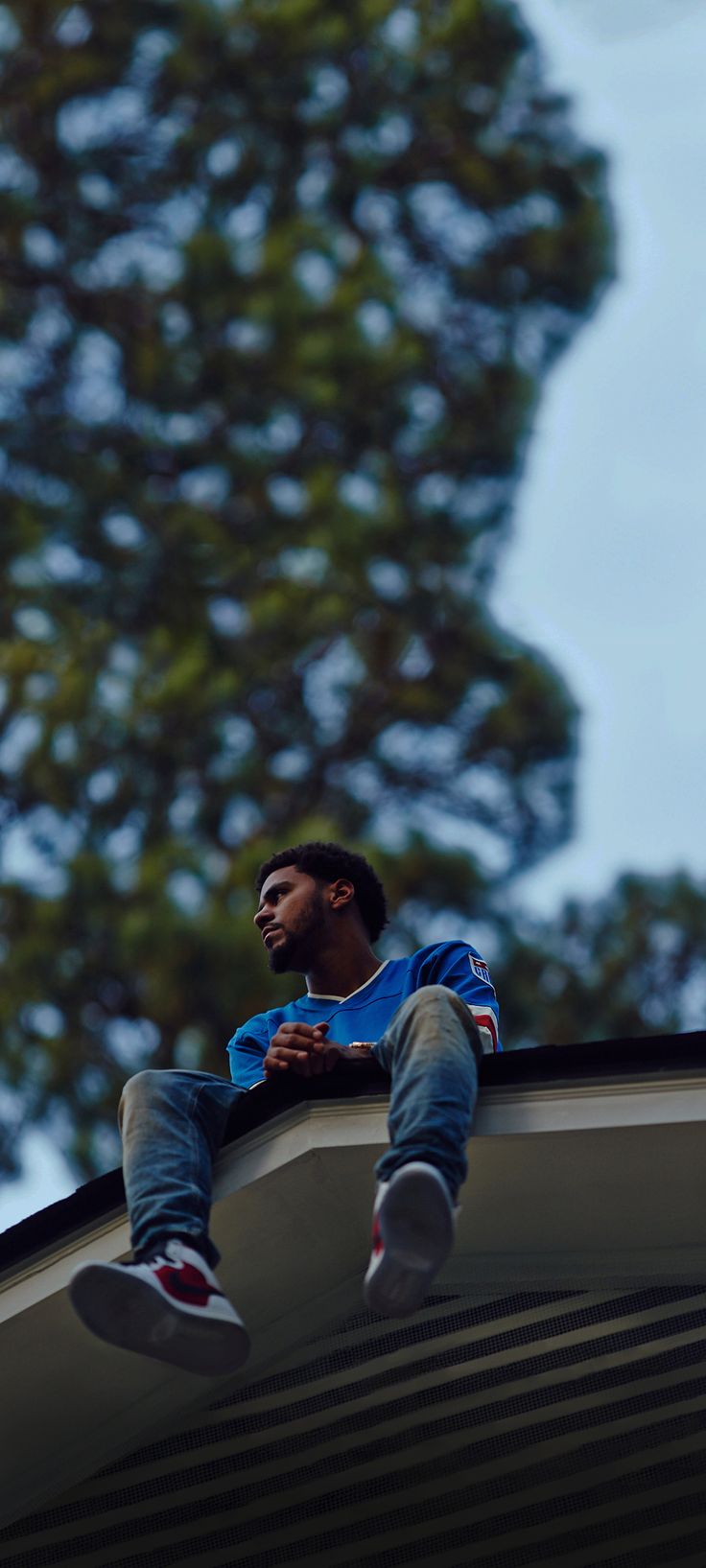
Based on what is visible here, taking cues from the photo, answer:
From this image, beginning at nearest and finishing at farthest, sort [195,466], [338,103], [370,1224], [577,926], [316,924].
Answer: [370,1224] < [316,924] < [577,926] < [195,466] < [338,103]

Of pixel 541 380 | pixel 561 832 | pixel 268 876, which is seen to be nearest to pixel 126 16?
pixel 541 380

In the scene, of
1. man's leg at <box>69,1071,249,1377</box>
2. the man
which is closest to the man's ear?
the man

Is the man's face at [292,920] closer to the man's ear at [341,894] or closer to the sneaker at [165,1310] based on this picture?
the man's ear at [341,894]

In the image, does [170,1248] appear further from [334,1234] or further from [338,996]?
[338,996]

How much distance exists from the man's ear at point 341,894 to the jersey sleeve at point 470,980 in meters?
0.50

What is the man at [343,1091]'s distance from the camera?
3.52 m

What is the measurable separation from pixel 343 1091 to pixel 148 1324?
0.76 meters

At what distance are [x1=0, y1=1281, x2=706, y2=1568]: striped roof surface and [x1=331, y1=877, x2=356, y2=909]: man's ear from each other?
1306 mm

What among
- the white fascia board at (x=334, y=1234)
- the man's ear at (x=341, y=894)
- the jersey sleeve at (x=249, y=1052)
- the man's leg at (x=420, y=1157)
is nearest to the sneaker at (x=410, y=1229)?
the man's leg at (x=420, y=1157)

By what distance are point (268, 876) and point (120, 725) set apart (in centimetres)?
822

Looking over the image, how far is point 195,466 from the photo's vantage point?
15.3 metres

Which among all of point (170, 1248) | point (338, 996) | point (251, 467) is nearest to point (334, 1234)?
point (170, 1248)

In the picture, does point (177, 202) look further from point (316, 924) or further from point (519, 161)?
point (316, 924)

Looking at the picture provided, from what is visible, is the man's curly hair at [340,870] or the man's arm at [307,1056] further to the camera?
the man's curly hair at [340,870]
